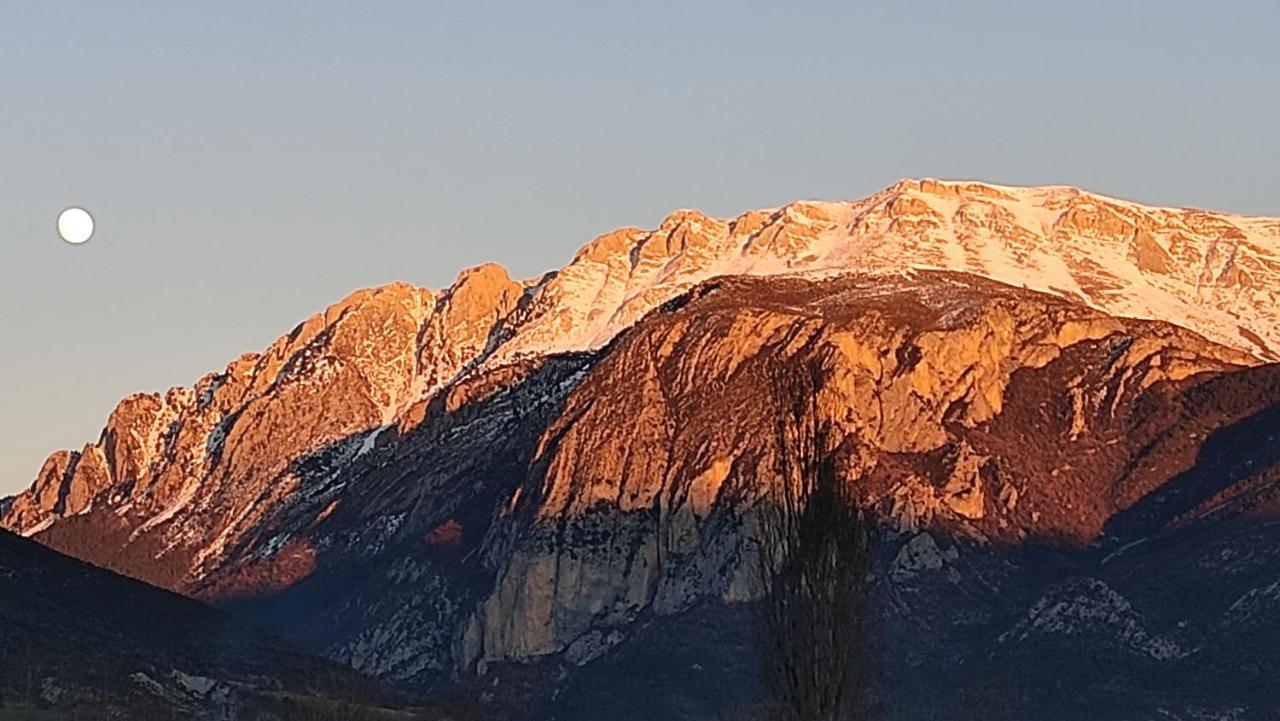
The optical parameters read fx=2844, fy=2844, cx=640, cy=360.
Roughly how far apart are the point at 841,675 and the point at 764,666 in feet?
14.3

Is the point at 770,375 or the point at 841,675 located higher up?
the point at 770,375

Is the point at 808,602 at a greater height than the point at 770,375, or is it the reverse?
the point at 770,375

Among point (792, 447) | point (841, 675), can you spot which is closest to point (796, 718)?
point (841, 675)

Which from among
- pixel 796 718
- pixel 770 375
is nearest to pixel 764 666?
pixel 796 718

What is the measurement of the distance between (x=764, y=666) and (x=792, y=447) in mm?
12217

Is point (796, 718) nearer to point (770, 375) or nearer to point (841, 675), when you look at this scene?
point (841, 675)

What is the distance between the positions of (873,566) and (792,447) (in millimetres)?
11124

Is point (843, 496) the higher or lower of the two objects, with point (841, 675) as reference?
higher

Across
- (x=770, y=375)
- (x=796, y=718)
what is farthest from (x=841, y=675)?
(x=770, y=375)

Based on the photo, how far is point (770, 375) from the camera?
15525 centimetres

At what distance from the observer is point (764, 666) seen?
156875mm

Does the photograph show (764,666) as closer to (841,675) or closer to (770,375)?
(841,675)

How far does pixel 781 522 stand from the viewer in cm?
15750

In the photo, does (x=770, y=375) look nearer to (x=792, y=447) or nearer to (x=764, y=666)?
(x=792, y=447)
